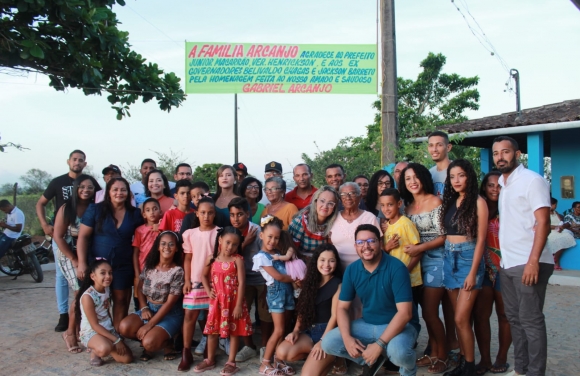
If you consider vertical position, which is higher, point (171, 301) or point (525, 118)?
point (525, 118)

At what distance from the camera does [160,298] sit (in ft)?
17.0

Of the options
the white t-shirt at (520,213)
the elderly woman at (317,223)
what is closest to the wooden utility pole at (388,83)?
the elderly woman at (317,223)

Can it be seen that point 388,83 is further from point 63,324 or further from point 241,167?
point 63,324

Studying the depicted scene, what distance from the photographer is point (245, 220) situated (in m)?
5.09

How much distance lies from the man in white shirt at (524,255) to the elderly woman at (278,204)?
6.68 ft

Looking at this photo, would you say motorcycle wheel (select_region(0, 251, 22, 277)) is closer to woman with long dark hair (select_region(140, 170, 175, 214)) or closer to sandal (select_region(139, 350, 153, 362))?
woman with long dark hair (select_region(140, 170, 175, 214))

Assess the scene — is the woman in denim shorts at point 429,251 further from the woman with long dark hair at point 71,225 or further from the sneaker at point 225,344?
the woman with long dark hair at point 71,225

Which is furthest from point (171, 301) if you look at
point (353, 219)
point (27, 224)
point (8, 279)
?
point (27, 224)

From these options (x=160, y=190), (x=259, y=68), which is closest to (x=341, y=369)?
(x=160, y=190)

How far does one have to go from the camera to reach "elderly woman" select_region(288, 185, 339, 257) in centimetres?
494

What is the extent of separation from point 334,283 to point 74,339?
277cm

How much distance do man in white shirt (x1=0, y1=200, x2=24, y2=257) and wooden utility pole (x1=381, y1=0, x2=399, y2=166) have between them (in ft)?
21.6

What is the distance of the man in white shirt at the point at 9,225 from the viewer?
9.53 meters

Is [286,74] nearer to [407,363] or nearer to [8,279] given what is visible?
[8,279]
